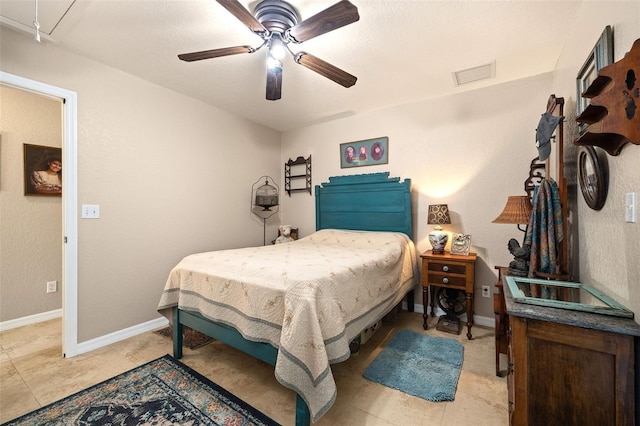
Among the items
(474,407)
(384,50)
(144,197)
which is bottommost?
(474,407)

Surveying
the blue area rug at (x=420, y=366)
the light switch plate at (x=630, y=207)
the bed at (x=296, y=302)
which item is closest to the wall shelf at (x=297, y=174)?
the bed at (x=296, y=302)

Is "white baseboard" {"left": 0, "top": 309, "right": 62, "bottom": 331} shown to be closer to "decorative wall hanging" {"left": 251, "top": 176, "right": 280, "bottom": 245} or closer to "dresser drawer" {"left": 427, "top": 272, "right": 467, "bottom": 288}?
"decorative wall hanging" {"left": 251, "top": 176, "right": 280, "bottom": 245}

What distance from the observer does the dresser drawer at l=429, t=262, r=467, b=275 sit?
8.17 ft

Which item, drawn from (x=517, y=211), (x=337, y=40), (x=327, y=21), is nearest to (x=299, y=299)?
(x=327, y=21)

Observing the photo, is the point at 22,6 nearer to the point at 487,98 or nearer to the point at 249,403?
the point at 249,403

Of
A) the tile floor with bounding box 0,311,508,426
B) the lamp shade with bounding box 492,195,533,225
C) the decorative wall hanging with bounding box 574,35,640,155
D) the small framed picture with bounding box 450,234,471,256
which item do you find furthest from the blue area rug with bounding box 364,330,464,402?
the decorative wall hanging with bounding box 574,35,640,155

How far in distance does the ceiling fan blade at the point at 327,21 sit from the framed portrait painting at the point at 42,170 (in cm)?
321

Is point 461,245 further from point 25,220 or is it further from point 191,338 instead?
point 25,220

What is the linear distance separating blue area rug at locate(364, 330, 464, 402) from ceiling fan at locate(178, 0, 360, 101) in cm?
216

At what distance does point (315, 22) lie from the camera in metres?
1.47

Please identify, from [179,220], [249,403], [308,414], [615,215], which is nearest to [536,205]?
[615,215]

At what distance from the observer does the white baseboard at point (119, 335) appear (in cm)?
221

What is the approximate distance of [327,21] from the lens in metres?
1.45

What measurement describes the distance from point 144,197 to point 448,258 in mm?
3077
